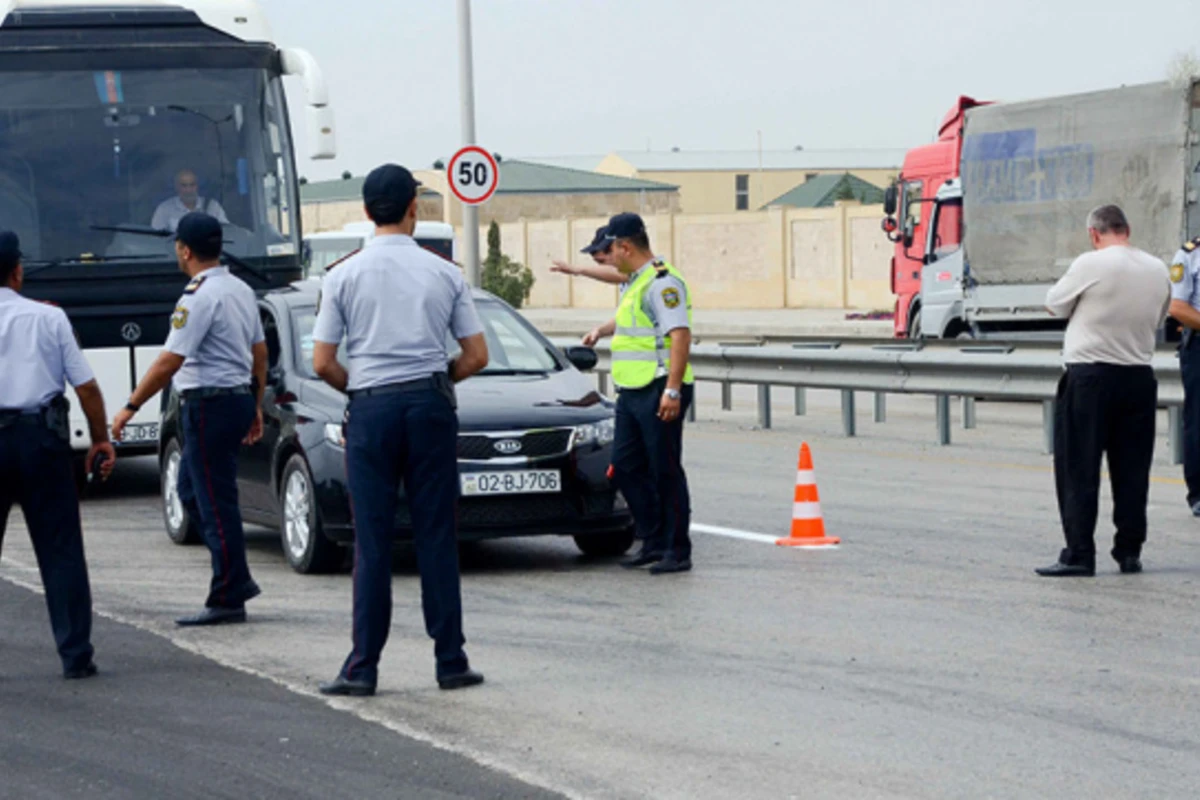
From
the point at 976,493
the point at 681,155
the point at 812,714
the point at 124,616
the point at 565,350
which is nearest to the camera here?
the point at 812,714

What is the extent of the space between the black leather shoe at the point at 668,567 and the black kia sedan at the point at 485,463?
17.5 inches

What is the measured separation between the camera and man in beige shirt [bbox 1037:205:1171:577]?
33.8 feet

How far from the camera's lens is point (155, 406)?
1502 centimetres

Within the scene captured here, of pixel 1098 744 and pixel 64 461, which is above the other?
pixel 64 461

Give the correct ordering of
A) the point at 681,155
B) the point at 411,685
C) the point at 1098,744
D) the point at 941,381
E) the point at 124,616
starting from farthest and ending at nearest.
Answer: the point at 681,155
the point at 941,381
the point at 124,616
the point at 411,685
the point at 1098,744

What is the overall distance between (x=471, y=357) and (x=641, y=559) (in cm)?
349

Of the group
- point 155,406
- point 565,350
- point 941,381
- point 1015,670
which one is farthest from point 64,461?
point 941,381

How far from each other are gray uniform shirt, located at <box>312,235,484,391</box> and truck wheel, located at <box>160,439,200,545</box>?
190 inches

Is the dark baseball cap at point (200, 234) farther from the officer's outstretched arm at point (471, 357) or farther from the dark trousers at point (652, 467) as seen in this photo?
the dark trousers at point (652, 467)

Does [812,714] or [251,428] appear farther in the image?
[251,428]

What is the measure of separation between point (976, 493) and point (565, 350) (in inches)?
133

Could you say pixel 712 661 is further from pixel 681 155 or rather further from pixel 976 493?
pixel 681 155

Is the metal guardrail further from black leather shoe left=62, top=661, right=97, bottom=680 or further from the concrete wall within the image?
the concrete wall

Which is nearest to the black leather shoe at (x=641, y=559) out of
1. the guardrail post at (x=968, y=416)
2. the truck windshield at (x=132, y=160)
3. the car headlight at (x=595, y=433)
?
the car headlight at (x=595, y=433)
